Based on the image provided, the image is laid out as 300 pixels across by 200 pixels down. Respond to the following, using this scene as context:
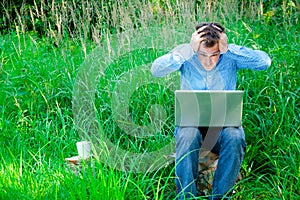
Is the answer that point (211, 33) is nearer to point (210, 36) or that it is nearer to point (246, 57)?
point (210, 36)

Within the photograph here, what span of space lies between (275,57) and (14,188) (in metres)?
2.21

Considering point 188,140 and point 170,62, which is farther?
point 170,62

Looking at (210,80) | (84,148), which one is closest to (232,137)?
(210,80)

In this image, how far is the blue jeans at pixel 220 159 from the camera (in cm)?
276

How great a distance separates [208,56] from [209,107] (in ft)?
1.62

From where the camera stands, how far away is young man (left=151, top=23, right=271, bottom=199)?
109 inches

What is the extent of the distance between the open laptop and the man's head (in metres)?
0.42

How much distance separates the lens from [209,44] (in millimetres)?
3004

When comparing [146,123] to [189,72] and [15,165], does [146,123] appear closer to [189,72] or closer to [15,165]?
[189,72]

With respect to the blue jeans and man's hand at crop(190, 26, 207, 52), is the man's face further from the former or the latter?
the blue jeans

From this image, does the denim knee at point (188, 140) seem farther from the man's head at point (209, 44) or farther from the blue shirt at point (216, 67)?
the man's head at point (209, 44)

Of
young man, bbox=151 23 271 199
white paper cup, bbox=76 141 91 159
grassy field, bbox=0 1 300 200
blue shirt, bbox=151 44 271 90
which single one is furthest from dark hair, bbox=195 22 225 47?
white paper cup, bbox=76 141 91 159

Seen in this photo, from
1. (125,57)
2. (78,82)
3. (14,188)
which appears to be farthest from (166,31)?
(14,188)

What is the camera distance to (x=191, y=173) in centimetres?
276
